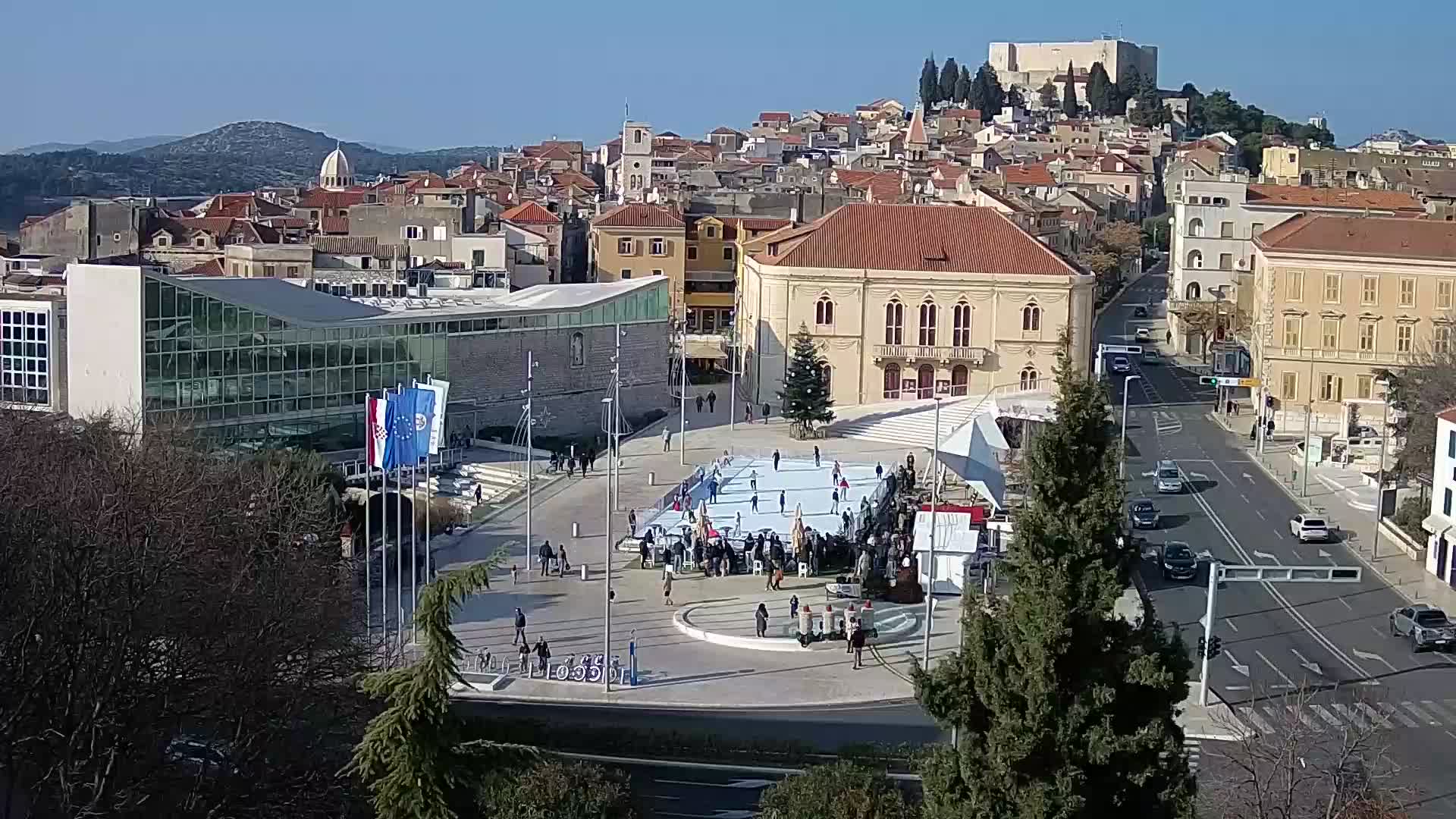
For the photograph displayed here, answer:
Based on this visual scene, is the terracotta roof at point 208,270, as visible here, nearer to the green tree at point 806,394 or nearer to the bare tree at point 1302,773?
the green tree at point 806,394

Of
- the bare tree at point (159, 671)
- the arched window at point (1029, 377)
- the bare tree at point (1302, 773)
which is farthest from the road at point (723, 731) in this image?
the arched window at point (1029, 377)

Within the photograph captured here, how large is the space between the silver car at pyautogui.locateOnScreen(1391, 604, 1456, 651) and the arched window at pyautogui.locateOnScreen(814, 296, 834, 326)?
2542 cm

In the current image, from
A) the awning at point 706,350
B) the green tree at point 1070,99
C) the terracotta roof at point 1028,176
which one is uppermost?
the green tree at point 1070,99

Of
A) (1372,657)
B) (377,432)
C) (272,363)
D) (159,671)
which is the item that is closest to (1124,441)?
(1372,657)

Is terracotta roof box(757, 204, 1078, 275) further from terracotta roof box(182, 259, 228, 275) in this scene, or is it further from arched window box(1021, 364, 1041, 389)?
terracotta roof box(182, 259, 228, 275)

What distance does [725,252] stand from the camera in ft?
236

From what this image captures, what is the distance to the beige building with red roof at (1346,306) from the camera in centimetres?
5097

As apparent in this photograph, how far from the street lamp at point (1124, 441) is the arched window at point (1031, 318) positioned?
2.85 m

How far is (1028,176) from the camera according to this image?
96.2 metres

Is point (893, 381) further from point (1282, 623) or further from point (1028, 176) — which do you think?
point (1028, 176)

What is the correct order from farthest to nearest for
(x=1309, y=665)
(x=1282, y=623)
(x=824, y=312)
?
(x=824, y=312) → (x=1282, y=623) → (x=1309, y=665)

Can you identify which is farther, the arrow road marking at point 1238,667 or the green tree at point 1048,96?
the green tree at point 1048,96

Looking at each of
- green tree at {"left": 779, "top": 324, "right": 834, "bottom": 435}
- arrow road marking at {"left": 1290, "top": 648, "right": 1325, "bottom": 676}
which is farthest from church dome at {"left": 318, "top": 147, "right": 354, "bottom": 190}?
arrow road marking at {"left": 1290, "top": 648, "right": 1325, "bottom": 676}

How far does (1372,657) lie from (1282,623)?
2370mm
